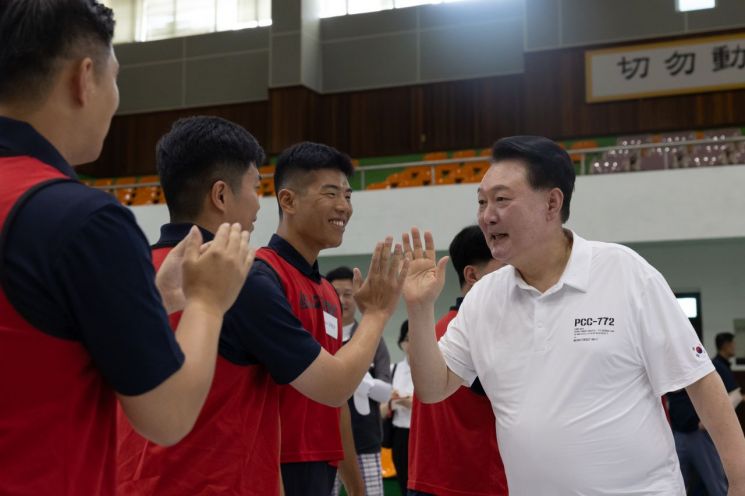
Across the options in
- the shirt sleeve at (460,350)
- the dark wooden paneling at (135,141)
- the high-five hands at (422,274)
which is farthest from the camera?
the dark wooden paneling at (135,141)

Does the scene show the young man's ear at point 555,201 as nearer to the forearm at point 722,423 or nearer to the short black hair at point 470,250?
the forearm at point 722,423

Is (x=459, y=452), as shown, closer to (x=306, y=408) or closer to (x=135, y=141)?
(x=306, y=408)

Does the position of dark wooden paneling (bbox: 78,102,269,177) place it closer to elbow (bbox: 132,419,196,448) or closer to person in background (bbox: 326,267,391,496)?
person in background (bbox: 326,267,391,496)

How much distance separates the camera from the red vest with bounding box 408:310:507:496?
351 cm

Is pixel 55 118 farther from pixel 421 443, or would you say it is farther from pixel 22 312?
pixel 421 443

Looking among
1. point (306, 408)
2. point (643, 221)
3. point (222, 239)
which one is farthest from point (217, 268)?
point (643, 221)

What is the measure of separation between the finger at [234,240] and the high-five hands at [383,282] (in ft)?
2.69

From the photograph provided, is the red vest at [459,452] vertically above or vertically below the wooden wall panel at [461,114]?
below

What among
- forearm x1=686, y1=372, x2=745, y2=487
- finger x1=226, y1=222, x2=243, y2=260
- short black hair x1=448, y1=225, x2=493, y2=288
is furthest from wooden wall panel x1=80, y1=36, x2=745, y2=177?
finger x1=226, y1=222, x2=243, y2=260

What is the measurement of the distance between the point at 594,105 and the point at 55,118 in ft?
45.6

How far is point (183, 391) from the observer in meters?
1.38

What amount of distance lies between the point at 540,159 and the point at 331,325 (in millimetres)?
866

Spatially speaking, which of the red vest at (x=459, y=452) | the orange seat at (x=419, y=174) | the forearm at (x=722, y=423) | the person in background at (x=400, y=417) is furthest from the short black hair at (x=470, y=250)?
the orange seat at (x=419, y=174)

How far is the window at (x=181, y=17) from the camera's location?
16.6 metres
